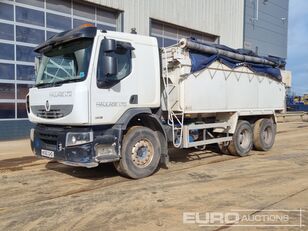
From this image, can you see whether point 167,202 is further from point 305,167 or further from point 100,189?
point 305,167

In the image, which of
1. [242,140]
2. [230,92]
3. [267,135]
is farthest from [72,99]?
[267,135]

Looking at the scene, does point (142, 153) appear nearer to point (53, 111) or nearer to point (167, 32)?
point (53, 111)

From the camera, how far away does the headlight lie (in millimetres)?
6770

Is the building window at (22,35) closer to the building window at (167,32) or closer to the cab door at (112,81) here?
the building window at (167,32)

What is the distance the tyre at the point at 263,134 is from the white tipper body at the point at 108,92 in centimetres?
449

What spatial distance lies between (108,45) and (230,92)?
4203 millimetres

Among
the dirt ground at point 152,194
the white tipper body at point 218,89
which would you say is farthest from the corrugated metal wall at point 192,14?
the dirt ground at point 152,194

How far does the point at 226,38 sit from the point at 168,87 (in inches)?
684

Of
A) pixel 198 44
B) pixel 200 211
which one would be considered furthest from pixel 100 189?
pixel 198 44

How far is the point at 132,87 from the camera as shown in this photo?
7.46 m

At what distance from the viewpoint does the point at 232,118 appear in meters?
10.1

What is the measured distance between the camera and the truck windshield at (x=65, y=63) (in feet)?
22.5

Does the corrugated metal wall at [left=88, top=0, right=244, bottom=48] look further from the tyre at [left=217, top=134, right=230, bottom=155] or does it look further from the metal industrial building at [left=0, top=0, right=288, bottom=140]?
the tyre at [left=217, top=134, right=230, bottom=155]

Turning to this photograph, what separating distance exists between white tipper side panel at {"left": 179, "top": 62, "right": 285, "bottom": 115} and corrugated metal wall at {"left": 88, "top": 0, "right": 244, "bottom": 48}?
28.0 feet
